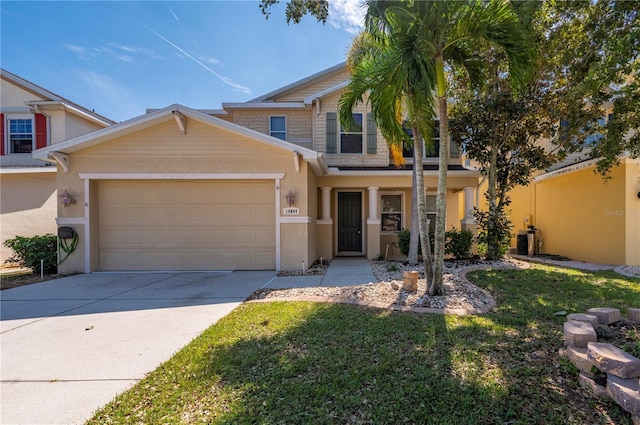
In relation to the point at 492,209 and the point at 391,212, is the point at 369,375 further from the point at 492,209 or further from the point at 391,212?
the point at 391,212

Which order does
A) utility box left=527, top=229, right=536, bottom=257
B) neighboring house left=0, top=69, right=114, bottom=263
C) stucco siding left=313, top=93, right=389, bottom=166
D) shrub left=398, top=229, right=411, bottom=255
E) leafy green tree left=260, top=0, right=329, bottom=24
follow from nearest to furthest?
leafy green tree left=260, top=0, right=329, bottom=24
shrub left=398, top=229, right=411, bottom=255
neighboring house left=0, top=69, right=114, bottom=263
stucco siding left=313, top=93, right=389, bottom=166
utility box left=527, top=229, right=536, bottom=257

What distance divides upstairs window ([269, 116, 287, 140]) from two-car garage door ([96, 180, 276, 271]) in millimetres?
4032

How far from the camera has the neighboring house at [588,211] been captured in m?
8.78

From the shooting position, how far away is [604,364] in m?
2.52

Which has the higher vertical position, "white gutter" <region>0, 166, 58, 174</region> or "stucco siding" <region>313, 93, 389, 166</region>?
"stucco siding" <region>313, 93, 389, 166</region>

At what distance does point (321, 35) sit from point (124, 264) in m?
8.39

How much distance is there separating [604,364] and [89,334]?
5.85m

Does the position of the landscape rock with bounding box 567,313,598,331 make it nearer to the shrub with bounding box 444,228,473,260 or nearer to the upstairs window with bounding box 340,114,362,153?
the shrub with bounding box 444,228,473,260

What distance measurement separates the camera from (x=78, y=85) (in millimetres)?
14281

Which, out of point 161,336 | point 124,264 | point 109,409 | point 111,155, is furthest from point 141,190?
point 109,409

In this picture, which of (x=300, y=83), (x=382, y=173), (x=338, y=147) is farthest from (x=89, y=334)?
(x=300, y=83)

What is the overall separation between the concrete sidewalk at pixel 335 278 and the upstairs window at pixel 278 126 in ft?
19.2

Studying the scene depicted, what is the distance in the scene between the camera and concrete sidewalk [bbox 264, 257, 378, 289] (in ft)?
22.6

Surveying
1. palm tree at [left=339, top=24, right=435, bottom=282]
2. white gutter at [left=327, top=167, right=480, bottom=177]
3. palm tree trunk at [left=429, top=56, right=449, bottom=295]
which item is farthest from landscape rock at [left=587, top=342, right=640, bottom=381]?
white gutter at [left=327, top=167, right=480, bottom=177]
